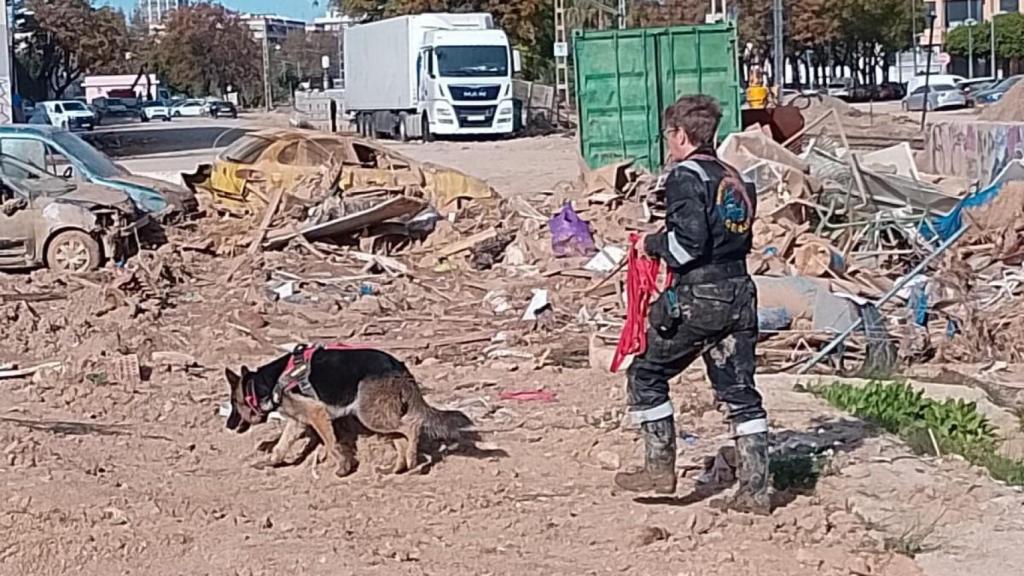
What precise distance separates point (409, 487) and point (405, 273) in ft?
29.6

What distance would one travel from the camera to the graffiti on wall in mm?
21516

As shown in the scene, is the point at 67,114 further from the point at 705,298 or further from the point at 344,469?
the point at 705,298

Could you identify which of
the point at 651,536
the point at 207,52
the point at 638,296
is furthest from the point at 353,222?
the point at 207,52

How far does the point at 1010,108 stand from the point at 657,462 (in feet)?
79.5

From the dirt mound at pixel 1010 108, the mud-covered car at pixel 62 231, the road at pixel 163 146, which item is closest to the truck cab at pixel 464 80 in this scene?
the road at pixel 163 146

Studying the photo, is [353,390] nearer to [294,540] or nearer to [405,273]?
[294,540]

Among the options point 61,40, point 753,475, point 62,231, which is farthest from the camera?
point 61,40

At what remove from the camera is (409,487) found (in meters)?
7.52

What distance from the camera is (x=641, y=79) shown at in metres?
24.6

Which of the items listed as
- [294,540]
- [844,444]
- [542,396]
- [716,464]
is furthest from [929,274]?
[294,540]

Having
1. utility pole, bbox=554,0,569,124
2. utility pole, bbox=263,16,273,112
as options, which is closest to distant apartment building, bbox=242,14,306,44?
utility pole, bbox=263,16,273,112

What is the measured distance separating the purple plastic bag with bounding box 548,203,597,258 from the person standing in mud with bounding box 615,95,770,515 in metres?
9.68

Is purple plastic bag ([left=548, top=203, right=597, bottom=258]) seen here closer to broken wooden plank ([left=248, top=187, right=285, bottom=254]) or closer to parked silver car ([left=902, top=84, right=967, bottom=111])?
broken wooden plank ([left=248, top=187, right=285, bottom=254])

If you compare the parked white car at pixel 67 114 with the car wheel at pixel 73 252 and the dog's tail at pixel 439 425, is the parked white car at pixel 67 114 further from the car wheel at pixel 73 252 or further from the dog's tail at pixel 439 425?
the dog's tail at pixel 439 425
